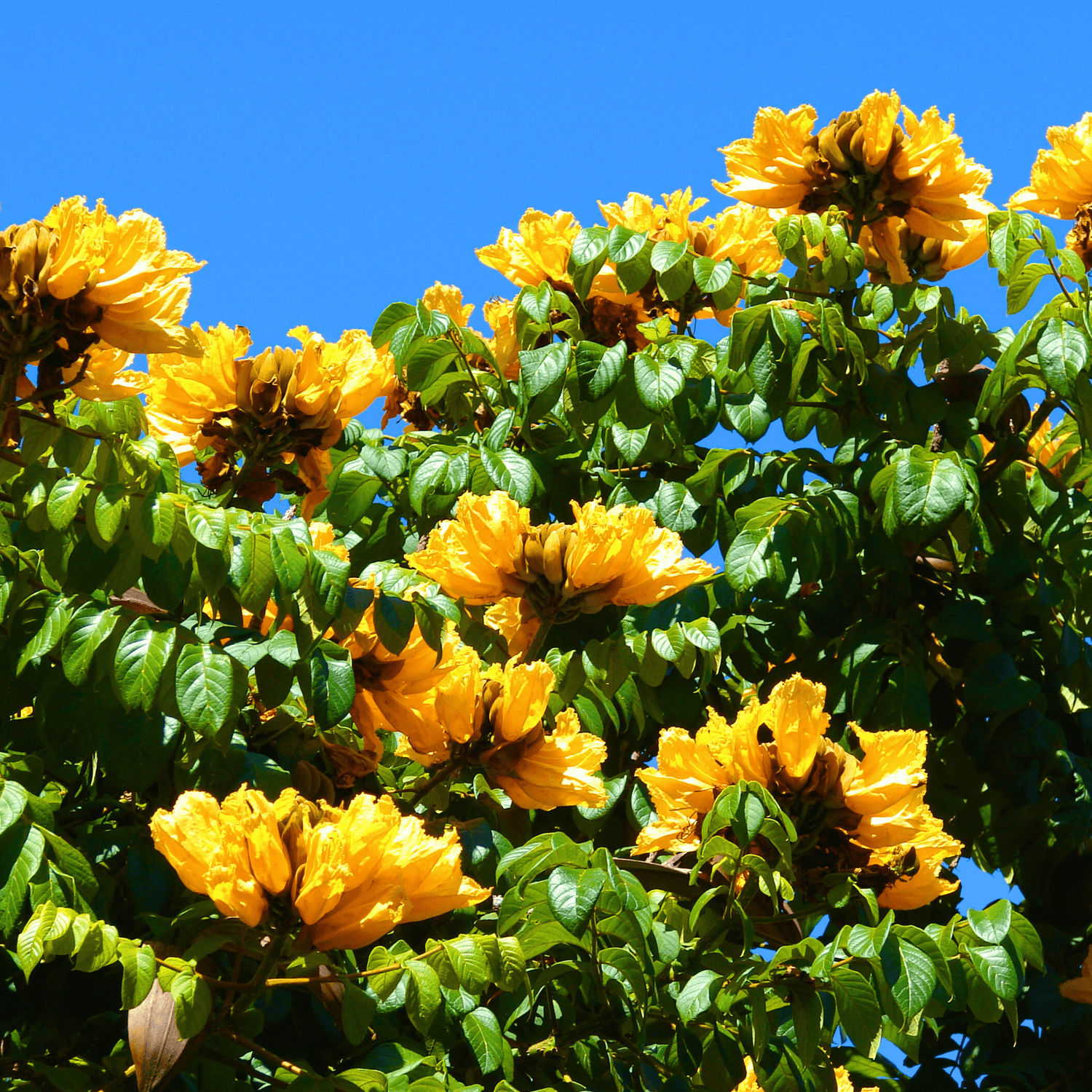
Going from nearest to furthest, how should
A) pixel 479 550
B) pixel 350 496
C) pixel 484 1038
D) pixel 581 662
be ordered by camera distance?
1. pixel 484 1038
2. pixel 479 550
3. pixel 581 662
4. pixel 350 496

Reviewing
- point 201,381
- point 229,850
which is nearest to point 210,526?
point 201,381

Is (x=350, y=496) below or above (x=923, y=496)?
above

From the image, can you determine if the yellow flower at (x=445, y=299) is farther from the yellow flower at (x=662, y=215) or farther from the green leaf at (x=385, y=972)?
the green leaf at (x=385, y=972)

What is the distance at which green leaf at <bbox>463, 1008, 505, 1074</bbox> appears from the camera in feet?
7.15

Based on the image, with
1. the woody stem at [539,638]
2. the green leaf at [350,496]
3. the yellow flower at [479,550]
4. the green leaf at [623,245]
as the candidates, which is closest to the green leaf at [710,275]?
the green leaf at [623,245]

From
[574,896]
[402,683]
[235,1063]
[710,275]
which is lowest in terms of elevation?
[235,1063]

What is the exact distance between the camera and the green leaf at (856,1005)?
2273mm

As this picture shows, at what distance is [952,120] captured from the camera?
3.49m

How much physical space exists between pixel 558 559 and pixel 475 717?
33 centimetres

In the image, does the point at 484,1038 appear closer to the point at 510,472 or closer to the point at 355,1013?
the point at 355,1013

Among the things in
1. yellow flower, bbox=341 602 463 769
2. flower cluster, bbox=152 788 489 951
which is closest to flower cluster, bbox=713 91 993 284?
yellow flower, bbox=341 602 463 769

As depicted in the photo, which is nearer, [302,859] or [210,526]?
[302,859]

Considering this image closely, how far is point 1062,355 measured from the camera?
3156 millimetres

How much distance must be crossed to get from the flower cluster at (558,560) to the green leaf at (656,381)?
73cm
